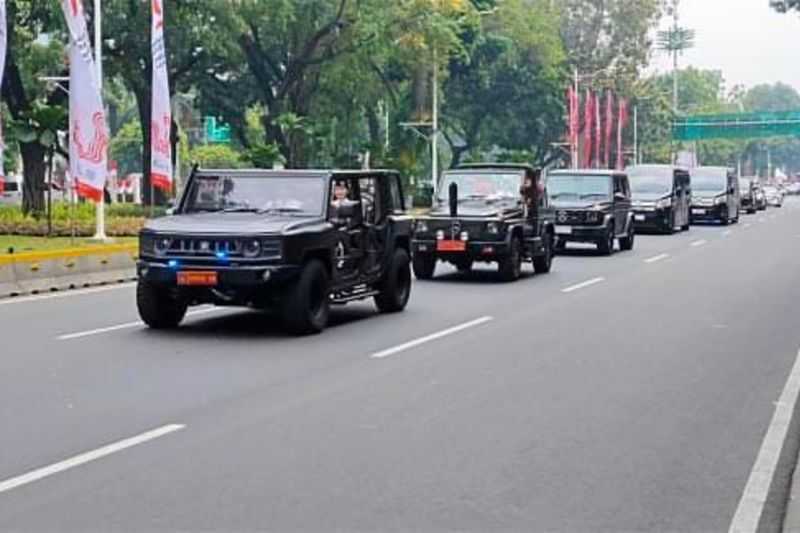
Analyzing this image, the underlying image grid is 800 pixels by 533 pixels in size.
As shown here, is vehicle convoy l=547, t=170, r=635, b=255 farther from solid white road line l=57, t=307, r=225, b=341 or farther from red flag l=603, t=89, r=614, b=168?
red flag l=603, t=89, r=614, b=168

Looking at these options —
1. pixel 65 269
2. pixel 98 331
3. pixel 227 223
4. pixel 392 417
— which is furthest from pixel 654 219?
Answer: pixel 392 417

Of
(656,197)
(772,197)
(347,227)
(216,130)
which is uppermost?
(216,130)

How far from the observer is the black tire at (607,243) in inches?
1207

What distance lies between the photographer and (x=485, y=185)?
23.7m

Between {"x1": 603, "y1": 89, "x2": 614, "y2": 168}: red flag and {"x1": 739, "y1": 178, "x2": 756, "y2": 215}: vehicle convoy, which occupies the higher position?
{"x1": 603, "y1": 89, "x2": 614, "y2": 168}: red flag

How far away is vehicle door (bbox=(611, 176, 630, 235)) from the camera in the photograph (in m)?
31.5

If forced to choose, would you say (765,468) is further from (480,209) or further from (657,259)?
(657,259)

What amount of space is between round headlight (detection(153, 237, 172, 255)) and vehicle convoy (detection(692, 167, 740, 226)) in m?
37.8

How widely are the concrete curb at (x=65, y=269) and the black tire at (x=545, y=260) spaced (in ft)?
23.7

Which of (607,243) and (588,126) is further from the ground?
(588,126)

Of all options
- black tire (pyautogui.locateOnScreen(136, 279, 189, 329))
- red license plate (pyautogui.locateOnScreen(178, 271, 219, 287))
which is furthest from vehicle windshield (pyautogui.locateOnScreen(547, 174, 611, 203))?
red license plate (pyautogui.locateOnScreen(178, 271, 219, 287))

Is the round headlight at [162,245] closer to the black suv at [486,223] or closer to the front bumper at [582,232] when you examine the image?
the black suv at [486,223]

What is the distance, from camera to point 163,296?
15.2m

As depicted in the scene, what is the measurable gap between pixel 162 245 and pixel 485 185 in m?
10.0
